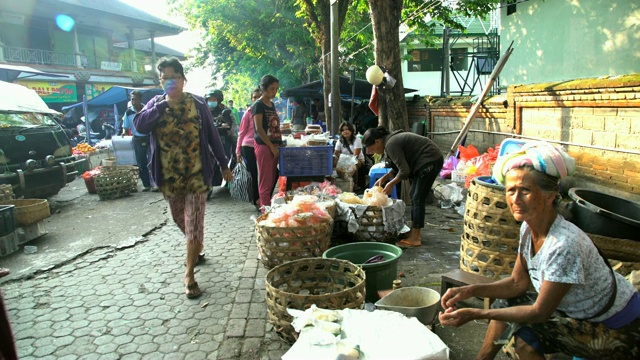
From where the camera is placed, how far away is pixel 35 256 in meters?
5.60

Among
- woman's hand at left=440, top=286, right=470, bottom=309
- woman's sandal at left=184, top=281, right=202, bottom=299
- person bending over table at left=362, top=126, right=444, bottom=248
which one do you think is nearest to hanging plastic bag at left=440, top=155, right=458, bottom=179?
person bending over table at left=362, top=126, right=444, bottom=248

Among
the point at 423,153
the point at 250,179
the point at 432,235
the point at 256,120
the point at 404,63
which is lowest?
the point at 432,235

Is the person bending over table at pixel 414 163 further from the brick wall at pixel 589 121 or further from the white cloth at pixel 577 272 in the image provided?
the white cloth at pixel 577 272

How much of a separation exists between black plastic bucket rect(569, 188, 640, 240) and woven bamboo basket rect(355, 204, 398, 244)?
205 centimetres

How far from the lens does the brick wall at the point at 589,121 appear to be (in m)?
4.79

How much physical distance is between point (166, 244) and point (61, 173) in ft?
14.4

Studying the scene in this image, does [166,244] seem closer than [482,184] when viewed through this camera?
No

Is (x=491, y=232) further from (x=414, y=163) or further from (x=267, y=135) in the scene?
(x=267, y=135)

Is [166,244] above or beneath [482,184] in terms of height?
beneath

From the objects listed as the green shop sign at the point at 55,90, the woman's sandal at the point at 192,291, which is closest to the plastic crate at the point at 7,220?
the woman's sandal at the point at 192,291

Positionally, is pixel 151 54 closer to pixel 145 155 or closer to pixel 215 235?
pixel 145 155

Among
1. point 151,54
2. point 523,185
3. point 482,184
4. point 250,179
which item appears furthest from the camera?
point 151,54

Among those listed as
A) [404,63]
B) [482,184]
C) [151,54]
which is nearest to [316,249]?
[482,184]

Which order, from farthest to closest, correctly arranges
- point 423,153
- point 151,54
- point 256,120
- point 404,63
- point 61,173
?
point 151,54 → point 404,63 → point 61,173 → point 256,120 → point 423,153
